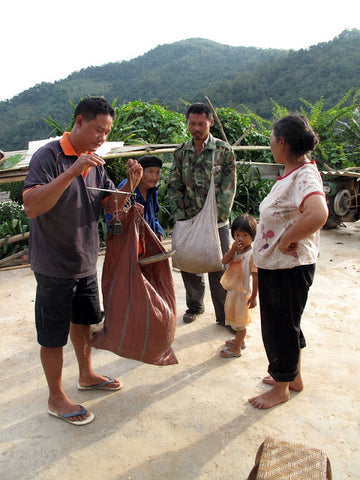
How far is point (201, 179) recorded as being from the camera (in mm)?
3514

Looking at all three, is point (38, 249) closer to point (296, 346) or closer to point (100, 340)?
point (100, 340)

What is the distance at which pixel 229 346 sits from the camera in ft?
10.7

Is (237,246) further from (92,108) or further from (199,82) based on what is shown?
(199,82)

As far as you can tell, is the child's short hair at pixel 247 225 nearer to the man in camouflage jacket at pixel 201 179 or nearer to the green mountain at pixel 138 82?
the man in camouflage jacket at pixel 201 179

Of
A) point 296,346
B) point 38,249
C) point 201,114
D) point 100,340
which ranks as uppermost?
point 201,114

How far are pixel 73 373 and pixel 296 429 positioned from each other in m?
1.54

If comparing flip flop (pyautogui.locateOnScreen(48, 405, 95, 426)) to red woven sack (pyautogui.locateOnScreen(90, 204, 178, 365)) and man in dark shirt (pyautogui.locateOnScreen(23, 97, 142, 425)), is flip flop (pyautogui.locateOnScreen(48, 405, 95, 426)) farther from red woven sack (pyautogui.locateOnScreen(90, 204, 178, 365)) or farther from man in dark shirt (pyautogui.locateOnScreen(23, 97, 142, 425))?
red woven sack (pyautogui.locateOnScreen(90, 204, 178, 365))

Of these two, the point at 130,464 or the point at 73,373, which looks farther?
the point at 73,373

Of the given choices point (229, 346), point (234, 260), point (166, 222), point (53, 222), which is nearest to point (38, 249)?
point (53, 222)

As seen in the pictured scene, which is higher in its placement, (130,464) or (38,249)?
(38,249)

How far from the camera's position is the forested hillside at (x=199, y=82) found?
28.0m

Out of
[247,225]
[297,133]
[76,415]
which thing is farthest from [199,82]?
[76,415]

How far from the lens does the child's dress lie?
3.05 meters

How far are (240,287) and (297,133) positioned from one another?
51.1 inches
